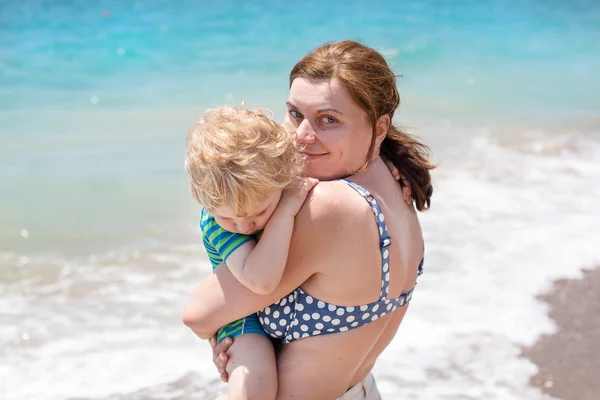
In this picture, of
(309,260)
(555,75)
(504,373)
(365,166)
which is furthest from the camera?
(555,75)

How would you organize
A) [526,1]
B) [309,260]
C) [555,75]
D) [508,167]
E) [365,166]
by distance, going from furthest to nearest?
[526,1] < [555,75] < [508,167] < [365,166] < [309,260]

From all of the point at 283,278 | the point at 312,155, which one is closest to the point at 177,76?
the point at 312,155

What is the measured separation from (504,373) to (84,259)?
3.20 m

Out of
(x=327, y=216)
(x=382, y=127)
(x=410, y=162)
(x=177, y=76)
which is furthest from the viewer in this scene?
(x=177, y=76)

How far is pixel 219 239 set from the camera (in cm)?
237

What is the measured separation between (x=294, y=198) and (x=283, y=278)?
23cm

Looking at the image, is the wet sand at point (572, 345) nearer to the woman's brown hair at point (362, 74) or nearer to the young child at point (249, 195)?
the woman's brown hair at point (362, 74)

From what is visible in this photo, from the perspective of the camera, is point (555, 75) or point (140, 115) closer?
point (140, 115)

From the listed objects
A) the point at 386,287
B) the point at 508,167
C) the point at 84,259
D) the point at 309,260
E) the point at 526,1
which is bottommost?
the point at 526,1

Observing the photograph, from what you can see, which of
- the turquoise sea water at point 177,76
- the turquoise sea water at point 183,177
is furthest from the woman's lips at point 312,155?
the turquoise sea water at point 183,177

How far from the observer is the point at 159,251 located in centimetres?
602

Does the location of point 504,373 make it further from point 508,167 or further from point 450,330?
point 508,167

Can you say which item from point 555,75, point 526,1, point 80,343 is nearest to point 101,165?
point 80,343

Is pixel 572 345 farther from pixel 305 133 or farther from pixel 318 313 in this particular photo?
pixel 305 133
